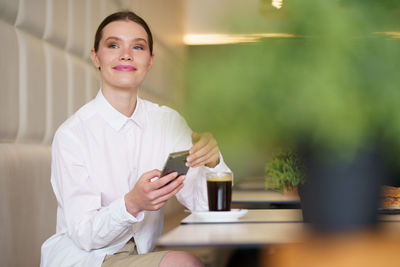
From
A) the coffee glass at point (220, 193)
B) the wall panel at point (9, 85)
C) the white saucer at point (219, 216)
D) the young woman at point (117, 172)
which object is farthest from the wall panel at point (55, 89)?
the white saucer at point (219, 216)

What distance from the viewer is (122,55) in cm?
141

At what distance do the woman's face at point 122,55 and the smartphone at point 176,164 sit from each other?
1.40 ft

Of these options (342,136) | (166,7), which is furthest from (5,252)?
(166,7)

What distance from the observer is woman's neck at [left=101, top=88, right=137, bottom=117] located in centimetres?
145

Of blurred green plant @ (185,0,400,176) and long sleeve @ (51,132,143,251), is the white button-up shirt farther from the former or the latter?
blurred green plant @ (185,0,400,176)

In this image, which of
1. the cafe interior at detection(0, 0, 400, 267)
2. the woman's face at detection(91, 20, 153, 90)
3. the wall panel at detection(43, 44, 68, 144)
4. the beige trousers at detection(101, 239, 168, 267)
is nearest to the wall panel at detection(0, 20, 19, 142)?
the wall panel at detection(43, 44, 68, 144)

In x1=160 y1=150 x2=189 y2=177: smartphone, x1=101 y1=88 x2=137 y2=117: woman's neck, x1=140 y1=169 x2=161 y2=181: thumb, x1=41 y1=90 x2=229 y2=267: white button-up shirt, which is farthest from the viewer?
x1=101 y1=88 x2=137 y2=117: woman's neck

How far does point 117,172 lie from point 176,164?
1.31ft

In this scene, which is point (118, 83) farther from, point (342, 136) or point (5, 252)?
point (342, 136)

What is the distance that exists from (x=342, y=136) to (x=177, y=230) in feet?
2.45

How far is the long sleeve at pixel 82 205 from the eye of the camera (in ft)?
3.74

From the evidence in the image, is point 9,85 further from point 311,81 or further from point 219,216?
point 311,81

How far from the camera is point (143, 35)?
1471 millimetres

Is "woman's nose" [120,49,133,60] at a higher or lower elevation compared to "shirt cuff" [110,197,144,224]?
higher
